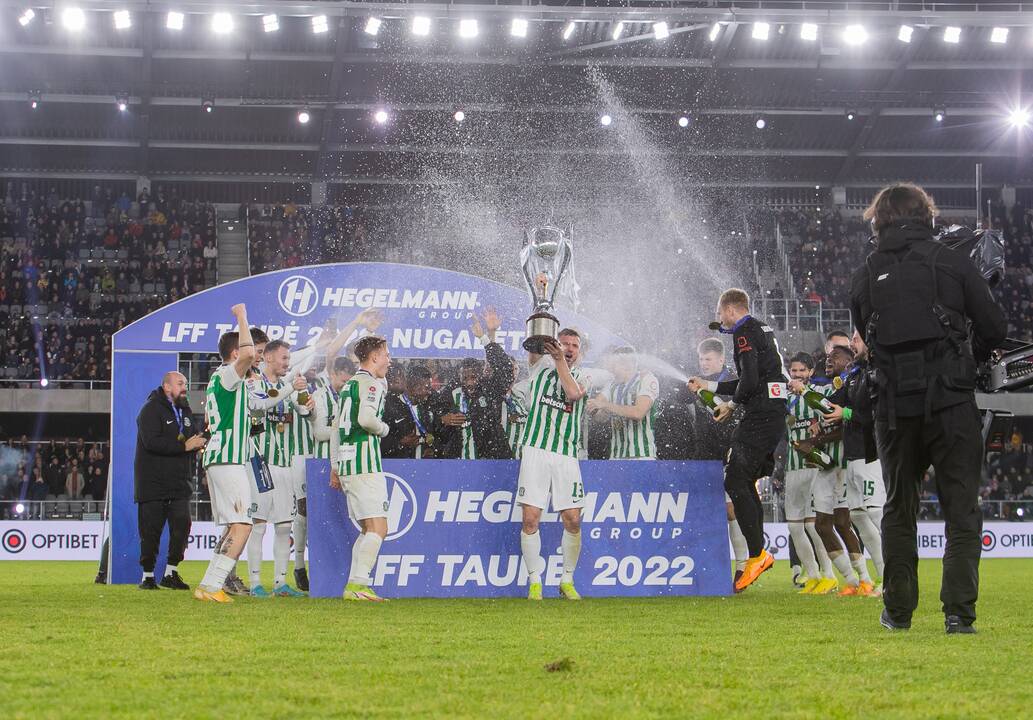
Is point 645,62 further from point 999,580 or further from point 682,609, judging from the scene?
point 682,609

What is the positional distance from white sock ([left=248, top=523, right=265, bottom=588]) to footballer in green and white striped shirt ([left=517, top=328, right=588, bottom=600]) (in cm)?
288

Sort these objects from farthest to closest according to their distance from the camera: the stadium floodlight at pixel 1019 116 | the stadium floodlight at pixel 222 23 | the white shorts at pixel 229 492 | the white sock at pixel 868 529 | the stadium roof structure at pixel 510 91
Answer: the stadium floodlight at pixel 1019 116 < the stadium roof structure at pixel 510 91 < the stadium floodlight at pixel 222 23 < the white sock at pixel 868 529 < the white shorts at pixel 229 492

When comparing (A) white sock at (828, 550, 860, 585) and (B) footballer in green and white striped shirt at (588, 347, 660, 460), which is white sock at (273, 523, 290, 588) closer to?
(B) footballer in green and white striped shirt at (588, 347, 660, 460)

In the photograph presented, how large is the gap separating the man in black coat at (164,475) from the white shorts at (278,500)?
1.13 meters

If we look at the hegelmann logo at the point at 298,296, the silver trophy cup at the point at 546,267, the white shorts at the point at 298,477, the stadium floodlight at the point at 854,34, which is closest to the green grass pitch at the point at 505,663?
the white shorts at the point at 298,477

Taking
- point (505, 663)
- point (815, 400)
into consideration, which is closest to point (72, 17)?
point (815, 400)

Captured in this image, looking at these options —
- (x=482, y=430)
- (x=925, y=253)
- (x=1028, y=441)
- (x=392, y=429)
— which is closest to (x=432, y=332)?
(x=482, y=430)

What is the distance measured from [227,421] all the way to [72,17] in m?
19.8

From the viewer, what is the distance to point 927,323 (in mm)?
6207

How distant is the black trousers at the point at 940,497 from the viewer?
622 cm

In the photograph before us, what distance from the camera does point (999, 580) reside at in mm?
14359

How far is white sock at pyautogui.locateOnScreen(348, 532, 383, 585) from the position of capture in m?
9.41

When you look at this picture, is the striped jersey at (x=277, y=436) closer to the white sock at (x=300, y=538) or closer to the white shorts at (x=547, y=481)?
the white sock at (x=300, y=538)

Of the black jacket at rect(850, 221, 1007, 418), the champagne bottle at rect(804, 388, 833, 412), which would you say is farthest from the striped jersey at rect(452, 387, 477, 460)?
the black jacket at rect(850, 221, 1007, 418)
